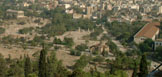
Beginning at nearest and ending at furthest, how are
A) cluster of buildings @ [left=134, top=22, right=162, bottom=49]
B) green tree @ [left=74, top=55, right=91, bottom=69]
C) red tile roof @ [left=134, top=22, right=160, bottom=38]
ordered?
1. green tree @ [left=74, top=55, right=91, bottom=69]
2. cluster of buildings @ [left=134, top=22, right=162, bottom=49]
3. red tile roof @ [left=134, top=22, right=160, bottom=38]

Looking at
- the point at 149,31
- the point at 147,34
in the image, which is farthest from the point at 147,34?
the point at 149,31

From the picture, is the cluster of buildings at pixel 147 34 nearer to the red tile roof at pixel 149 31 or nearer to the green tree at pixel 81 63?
the red tile roof at pixel 149 31

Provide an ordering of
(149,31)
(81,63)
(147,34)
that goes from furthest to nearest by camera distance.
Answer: (149,31) → (147,34) → (81,63)

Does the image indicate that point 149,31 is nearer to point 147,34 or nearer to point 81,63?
point 147,34

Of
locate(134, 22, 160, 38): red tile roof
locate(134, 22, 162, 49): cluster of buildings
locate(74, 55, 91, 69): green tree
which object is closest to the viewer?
locate(74, 55, 91, 69): green tree

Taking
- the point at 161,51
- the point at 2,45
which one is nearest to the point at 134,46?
the point at 161,51

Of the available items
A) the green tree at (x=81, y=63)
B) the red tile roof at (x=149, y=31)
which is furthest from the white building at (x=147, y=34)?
the green tree at (x=81, y=63)

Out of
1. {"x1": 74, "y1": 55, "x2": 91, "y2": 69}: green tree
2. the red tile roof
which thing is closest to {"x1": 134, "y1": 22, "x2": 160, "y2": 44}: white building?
the red tile roof

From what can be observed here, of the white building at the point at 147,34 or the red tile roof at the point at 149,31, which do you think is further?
the red tile roof at the point at 149,31

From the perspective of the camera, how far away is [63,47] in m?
33.5

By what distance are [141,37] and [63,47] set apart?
981cm

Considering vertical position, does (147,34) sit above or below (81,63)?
below

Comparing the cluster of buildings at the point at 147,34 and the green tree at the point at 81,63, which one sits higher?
the green tree at the point at 81,63

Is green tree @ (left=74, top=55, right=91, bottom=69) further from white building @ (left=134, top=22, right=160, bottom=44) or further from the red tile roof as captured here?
the red tile roof
